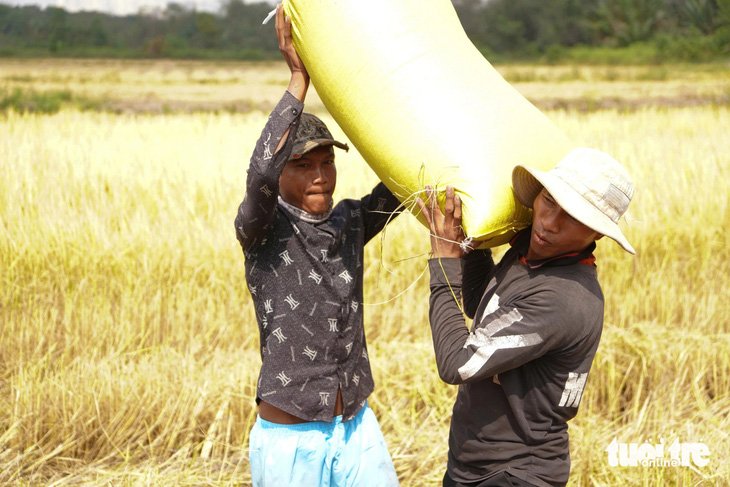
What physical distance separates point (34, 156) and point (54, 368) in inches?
116

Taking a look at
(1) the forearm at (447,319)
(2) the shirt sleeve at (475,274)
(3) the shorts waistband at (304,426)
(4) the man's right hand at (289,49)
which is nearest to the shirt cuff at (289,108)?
(4) the man's right hand at (289,49)

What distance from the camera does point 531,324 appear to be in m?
1.54

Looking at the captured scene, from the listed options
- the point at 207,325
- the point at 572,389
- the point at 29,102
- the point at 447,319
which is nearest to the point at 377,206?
the point at 447,319

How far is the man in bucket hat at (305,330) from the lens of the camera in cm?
181

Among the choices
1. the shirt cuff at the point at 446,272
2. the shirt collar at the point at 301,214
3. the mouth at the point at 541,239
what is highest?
the mouth at the point at 541,239

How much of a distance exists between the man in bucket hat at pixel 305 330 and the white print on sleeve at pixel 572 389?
20.9 inches

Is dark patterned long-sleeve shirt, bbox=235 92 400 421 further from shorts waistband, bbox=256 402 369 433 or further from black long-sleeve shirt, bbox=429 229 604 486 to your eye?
black long-sleeve shirt, bbox=429 229 604 486

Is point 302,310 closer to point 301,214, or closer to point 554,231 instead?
point 301,214

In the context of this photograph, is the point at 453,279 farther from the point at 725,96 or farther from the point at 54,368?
the point at 725,96

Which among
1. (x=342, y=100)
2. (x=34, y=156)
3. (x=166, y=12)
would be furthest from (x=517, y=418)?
(x=166, y=12)

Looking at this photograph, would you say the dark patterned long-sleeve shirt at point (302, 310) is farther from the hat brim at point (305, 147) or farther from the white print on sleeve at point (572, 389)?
the white print on sleeve at point (572, 389)

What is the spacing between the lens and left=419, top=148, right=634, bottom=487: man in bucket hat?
5.10 feet

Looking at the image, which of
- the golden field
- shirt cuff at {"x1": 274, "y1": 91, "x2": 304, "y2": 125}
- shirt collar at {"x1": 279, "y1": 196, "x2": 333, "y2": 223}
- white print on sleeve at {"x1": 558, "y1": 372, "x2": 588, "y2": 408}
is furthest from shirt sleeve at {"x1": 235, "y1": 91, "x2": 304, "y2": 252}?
white print on sleeve at {"x1": 558, "y1": 372, "x2": 588, "y2": 408}

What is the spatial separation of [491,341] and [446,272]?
0.20m
